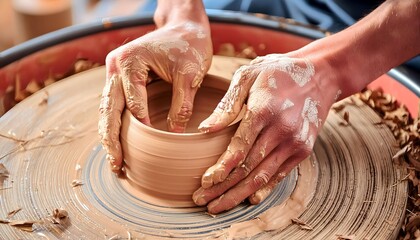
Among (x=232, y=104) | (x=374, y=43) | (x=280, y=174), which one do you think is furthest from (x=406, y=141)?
(x=232, y=104)

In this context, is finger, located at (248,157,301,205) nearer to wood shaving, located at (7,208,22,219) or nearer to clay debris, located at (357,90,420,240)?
clay debris, located at (357,90,420,240)

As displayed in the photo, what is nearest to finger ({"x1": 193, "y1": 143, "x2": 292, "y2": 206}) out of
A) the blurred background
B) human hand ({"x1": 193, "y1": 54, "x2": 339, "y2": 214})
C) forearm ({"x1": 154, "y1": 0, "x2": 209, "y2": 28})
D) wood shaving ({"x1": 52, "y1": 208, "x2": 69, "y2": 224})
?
human hand ({"x1": 193, "y1": 54, "x2": 339, "y2": 214})

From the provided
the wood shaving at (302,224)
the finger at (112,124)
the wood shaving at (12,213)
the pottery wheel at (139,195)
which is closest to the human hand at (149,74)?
the finger at (112,124)

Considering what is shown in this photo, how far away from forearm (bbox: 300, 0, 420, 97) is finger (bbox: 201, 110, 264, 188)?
0.31 metres

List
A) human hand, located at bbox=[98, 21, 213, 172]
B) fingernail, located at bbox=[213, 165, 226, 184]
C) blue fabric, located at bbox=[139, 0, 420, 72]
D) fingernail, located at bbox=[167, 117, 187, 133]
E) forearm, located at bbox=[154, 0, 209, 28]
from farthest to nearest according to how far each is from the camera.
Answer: blue fabric, located at bbox=[139, 0, 420, 72]
forearm, located at bbox=[154, 0, 209, 28]
fingernail, located at bbox=[167, 117, 187, 133]
human hand, located at bbox=[98, 21, 213, 172]
fingernail, located at bbox=[213, 165, 226, 184]

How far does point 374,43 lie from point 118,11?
86.5 inches

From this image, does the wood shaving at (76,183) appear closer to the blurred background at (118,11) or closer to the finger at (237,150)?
the finger at (237,150)

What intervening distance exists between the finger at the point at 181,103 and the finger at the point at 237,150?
21cm

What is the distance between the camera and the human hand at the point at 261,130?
1139 mm

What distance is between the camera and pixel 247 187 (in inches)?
45.9

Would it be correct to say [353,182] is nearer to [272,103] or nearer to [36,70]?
[272,103]

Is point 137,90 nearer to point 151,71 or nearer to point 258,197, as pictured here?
point 151,71

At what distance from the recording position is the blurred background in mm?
1866

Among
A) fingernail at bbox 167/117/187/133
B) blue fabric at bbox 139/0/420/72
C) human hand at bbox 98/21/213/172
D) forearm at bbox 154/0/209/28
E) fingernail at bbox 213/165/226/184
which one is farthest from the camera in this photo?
blue fabric at bbox 139/0/420/72
